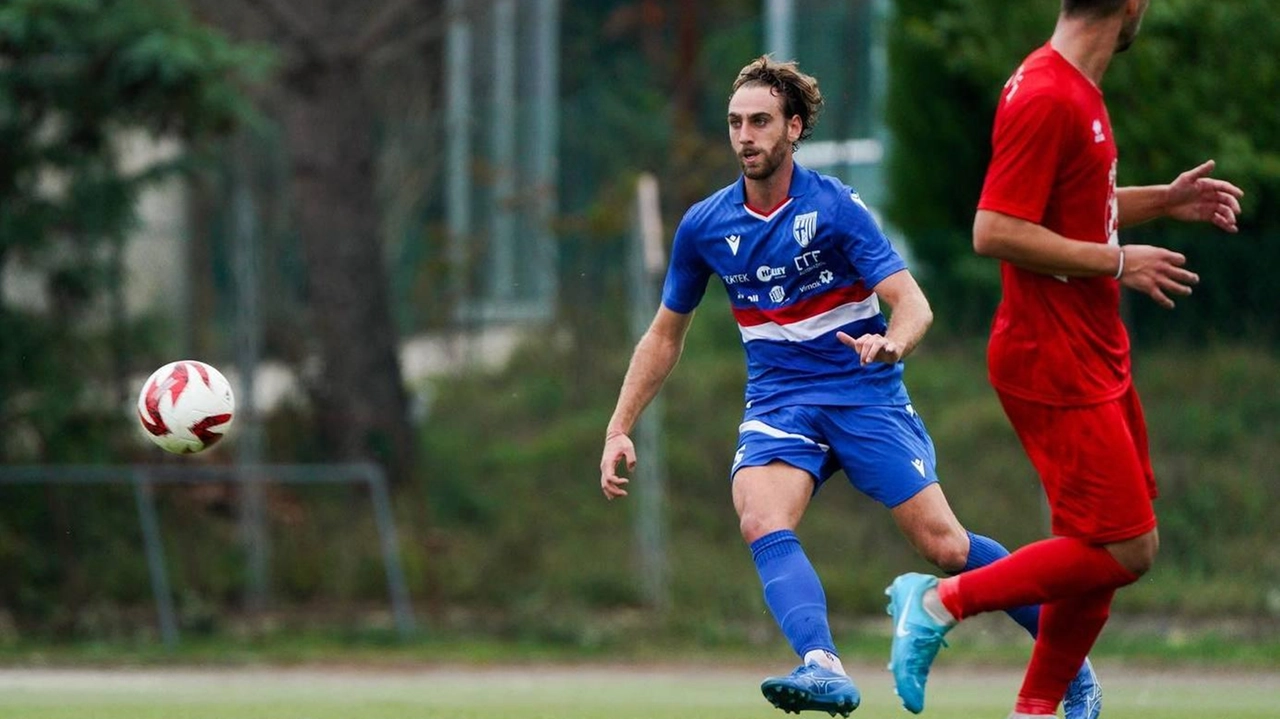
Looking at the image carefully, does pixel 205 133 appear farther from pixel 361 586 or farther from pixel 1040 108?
pixel 1040 108

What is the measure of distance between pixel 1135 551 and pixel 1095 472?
29 centimetres

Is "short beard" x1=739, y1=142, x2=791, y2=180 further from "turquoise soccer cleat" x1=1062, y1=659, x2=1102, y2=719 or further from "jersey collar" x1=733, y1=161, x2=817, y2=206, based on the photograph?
"turquoise soccer cleat" x1=1062, y1=659, x2=1102, y2=719

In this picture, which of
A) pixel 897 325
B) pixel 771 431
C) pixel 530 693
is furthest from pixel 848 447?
pixel 530 693

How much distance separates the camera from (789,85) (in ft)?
23.6

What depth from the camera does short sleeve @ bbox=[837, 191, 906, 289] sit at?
711 centimetres

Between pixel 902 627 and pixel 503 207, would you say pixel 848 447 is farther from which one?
pixel 503 207

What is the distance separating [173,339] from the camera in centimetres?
1529

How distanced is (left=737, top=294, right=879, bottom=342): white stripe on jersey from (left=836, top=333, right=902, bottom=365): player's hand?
2.52 feet

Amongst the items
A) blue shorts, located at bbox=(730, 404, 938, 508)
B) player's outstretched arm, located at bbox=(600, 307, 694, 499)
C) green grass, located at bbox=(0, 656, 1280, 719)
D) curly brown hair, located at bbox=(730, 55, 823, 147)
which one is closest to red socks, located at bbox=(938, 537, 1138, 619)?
blue shorts, located at bbox=(730, 404, 938, 508)

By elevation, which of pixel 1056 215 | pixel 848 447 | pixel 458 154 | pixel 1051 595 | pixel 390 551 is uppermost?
pixel 458 154

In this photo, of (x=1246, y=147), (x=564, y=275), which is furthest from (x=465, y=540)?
(x=1246, y=147)

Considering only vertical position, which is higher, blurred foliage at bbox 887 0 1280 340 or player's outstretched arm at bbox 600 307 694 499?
blurred foliage at bbox 887 0 1280 340

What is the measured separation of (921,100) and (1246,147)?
10.0 feet

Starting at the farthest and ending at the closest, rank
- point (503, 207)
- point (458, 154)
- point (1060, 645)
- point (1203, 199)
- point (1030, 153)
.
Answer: point (458, 154), point (503, 207), point (1203, 199), point (1060, 645), point (1030, 153)
